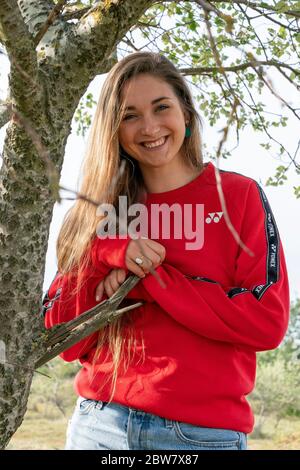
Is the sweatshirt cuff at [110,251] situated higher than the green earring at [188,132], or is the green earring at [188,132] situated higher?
the green earring at [188,132]

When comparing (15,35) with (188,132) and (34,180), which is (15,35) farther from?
(188,132)

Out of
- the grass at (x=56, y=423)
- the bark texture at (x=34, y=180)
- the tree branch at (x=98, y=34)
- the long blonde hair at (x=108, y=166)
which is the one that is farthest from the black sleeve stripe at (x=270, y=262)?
the grass at (x=56, y=423)

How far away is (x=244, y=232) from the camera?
2434mm

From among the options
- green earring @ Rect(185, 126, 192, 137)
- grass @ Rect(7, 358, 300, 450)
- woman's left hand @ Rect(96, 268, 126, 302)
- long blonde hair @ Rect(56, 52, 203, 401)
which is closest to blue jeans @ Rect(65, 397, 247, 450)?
long blonde hair @ Rect(56, 52, 203, 401)

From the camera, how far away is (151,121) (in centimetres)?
251

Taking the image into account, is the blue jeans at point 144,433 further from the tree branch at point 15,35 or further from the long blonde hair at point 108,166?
the tree branch at point 15,35

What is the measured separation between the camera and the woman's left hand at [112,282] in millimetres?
2467

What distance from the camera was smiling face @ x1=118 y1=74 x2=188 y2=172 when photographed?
2.53 metres

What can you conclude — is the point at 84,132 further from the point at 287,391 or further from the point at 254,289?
the point at 287,391

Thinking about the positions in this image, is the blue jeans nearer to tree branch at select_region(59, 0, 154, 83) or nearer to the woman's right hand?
the woman's right hand

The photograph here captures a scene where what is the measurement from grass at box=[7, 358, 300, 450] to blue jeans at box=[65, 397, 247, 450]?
5.00 m

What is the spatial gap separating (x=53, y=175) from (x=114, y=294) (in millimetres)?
1284

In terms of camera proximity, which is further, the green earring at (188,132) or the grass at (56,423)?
the grass at (56,423)
